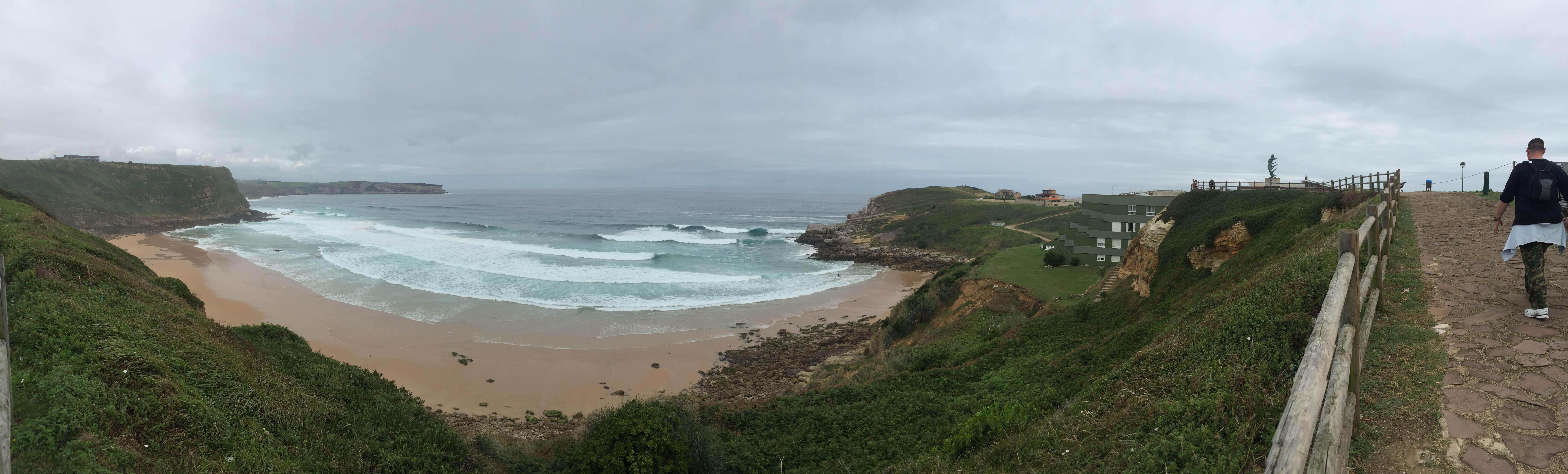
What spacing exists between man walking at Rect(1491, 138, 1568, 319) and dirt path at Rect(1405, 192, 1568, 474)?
1.47 ft

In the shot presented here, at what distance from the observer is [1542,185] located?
553 cm

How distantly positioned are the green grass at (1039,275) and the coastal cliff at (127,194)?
88255mm

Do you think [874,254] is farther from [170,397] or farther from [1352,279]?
[1352,279]

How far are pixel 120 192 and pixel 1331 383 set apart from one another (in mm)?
120851

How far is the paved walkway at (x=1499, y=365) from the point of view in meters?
3.07

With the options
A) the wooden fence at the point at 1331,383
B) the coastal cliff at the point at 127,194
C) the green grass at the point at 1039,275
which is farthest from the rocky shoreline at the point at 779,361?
the coastal cliff at the point at 127,194

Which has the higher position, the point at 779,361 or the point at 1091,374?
the point at 1091,374

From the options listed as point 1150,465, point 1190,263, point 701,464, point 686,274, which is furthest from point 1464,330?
point 686,274

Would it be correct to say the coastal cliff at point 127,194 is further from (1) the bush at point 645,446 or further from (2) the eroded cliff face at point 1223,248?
(2) the eroded cliff face at point 1223,248

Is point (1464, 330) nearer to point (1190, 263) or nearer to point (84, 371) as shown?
point (1190, 263)

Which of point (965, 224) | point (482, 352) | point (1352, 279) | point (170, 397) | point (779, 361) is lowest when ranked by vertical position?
point (779, 361)

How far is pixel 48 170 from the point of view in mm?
80438

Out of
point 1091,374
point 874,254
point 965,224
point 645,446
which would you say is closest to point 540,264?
point 874,254

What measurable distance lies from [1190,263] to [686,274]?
29.7 meters
